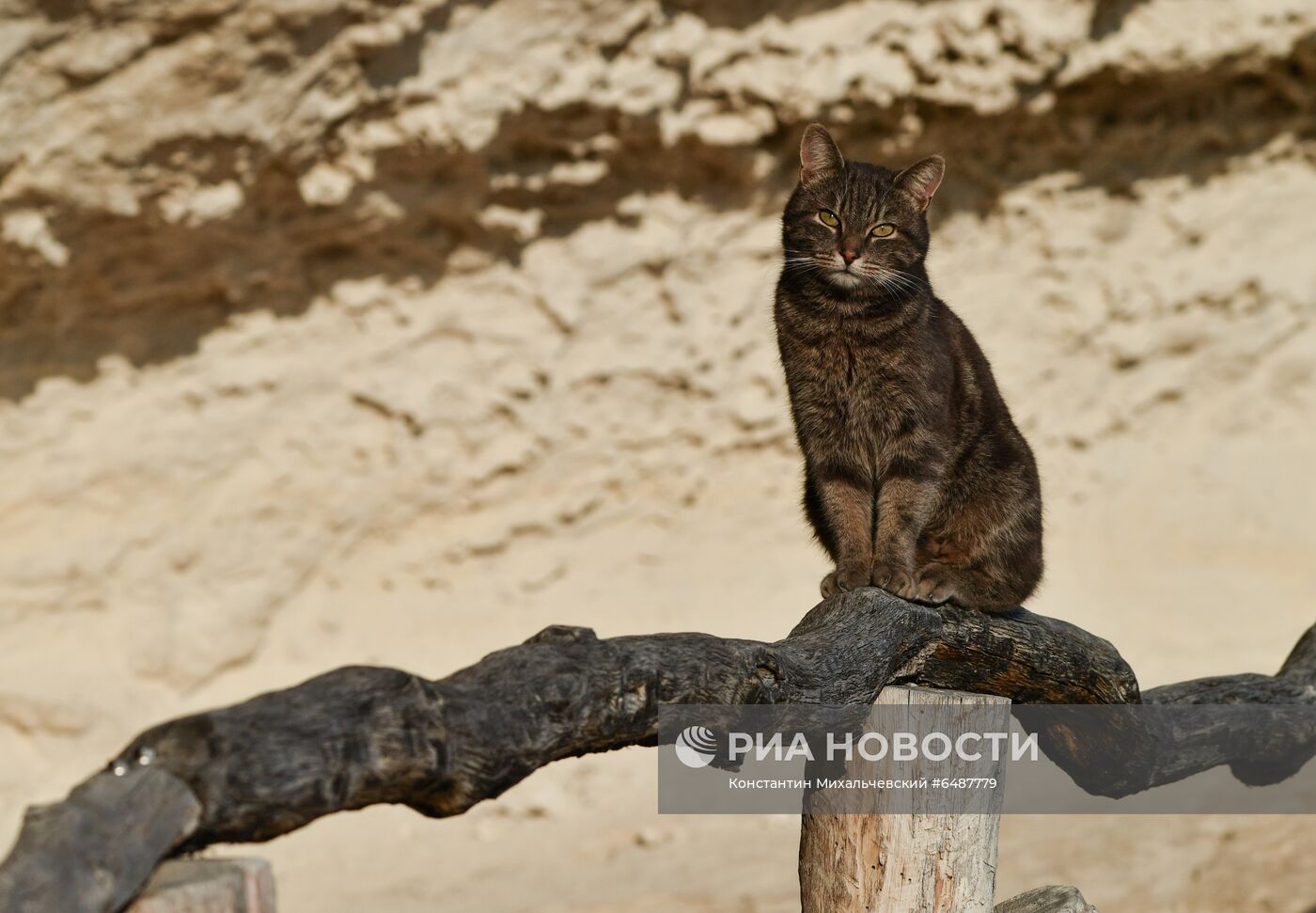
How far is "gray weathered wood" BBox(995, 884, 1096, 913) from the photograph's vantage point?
271 cm

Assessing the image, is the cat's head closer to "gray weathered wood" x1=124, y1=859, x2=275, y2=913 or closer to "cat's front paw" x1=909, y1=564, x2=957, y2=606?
"cat's front paw" x1=909, y1=564, x2=957, y2=606

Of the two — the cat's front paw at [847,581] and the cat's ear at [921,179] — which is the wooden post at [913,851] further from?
the cat's ear at [921,179]

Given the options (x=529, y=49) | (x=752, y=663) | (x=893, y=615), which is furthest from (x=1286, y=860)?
(x=529, y=49)

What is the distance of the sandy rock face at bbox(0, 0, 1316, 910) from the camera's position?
244 inches

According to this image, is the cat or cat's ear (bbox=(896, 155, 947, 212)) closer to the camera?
the cat

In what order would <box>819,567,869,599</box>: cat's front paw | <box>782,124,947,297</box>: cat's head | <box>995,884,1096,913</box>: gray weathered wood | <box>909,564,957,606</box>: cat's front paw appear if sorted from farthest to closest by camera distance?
<box>782,124,947,297</box>: cat's head < <box>819,567,869,599</box>: cat's front paw < <box>909,564,957,606</box>: cat's front paw < <box>995,884,1096,913</box>: gray weathered wood

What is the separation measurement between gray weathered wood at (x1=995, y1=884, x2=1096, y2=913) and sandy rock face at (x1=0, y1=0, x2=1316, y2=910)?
3.00m

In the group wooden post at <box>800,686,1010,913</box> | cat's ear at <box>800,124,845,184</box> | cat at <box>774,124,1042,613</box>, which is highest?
cat's ear at <box>800,124,845,184</box>

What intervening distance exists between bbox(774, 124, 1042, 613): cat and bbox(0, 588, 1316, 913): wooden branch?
0.22m

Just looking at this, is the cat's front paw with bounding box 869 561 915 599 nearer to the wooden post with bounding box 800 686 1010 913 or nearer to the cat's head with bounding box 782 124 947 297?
the wooden post with bounding box 800 686 1010 913

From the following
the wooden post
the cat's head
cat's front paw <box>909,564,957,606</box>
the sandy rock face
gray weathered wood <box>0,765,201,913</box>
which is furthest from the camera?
the sandy rock face

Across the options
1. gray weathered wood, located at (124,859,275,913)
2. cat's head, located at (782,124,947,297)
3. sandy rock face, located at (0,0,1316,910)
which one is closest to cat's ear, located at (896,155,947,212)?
cat's head, located at (782,124,947,297)

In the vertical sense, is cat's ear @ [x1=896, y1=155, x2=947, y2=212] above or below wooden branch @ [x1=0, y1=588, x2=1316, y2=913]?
above

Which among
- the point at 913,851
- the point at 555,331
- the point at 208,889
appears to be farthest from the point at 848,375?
the point at 555,331
